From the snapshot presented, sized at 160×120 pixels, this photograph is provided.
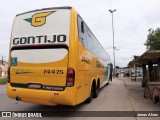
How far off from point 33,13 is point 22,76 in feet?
7.32

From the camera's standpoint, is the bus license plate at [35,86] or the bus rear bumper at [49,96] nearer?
the bus rear bumper at [49,96]

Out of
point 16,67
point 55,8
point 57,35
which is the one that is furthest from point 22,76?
point 55,8

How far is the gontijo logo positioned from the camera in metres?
8.00

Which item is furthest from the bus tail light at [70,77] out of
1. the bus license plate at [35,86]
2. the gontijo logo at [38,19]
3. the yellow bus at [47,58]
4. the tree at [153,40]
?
the tree at [153,40]

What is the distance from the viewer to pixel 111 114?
8492 mm

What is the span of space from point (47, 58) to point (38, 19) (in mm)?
1470

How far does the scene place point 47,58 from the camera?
764 cm

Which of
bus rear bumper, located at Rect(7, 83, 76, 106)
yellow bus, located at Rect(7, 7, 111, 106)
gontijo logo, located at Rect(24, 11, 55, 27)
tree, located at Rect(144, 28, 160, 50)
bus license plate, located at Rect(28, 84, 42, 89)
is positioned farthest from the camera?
tree, located at Rect(144, 28, 160, 50)

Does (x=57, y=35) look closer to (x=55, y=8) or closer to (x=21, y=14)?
(x=55, y=8)

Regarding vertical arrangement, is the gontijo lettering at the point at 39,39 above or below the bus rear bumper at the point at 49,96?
above

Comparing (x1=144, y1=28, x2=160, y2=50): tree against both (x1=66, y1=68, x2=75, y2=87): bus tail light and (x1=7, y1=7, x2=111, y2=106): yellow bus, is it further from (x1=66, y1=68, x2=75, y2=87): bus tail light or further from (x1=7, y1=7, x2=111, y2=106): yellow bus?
(x1=66, y1=68, x2=75, y2=87): bus tail light

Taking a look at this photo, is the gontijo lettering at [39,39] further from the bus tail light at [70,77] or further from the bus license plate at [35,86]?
the bus license plate at [35,86]

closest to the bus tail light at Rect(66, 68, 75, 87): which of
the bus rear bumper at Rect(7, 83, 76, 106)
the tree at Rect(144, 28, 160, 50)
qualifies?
the bus rear bumper at Rect(7, 83, 76, 106)

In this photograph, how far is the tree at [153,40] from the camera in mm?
36347
